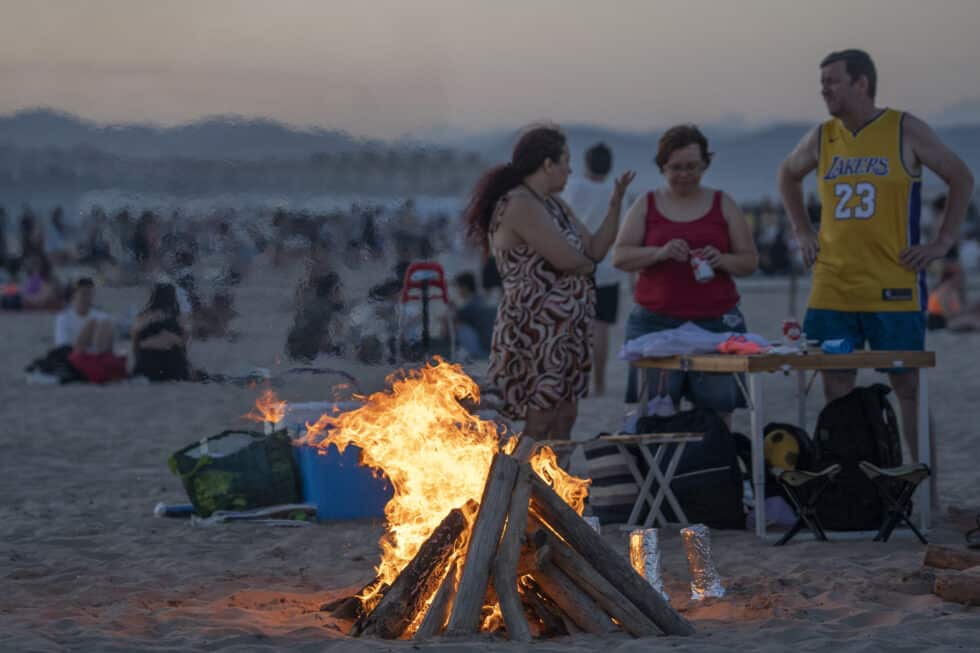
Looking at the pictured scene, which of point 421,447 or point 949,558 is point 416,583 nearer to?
point 421,447

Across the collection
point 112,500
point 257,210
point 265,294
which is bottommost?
point 112,500

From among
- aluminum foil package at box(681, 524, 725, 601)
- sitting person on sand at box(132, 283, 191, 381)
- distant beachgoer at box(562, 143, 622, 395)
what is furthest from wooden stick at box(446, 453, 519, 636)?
sitting person on sand at box(132, 283, 191, 381)

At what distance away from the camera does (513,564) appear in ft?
15.0

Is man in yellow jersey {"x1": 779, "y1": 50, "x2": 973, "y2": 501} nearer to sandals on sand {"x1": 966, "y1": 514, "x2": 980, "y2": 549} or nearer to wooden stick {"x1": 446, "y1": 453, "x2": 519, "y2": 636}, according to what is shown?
sandals on sand {"x1": 966, "y1": 514, "x2": 980, "y2": 549}

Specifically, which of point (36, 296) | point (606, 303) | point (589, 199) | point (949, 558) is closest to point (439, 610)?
point (949, 558)

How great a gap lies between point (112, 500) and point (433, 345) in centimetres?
Answer: 377

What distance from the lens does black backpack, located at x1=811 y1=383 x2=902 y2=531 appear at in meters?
6.31

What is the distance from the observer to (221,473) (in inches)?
278

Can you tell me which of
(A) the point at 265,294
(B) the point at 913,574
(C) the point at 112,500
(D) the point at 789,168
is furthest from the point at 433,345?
(B) the point at 913,574

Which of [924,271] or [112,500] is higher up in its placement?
[924,271]

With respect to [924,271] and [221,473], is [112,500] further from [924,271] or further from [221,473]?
[924,271]

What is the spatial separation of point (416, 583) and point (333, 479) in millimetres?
2537

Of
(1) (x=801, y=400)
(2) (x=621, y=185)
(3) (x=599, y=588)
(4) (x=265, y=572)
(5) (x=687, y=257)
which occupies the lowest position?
(4) (x=265, y=572)

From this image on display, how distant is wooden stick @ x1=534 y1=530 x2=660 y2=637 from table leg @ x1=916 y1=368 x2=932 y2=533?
2292 millimetres
